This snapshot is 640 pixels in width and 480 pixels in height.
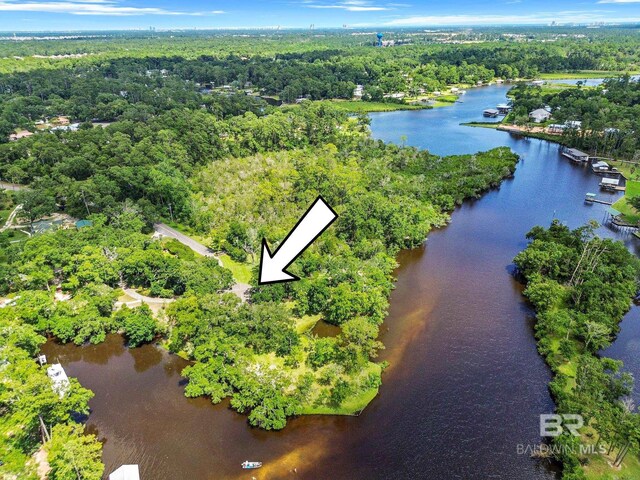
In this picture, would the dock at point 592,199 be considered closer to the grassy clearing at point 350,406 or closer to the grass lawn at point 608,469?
the grass lawn at point 608,469

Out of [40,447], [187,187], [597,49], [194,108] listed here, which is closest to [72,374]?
[40,447]

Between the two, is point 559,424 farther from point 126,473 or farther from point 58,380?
point 58,380

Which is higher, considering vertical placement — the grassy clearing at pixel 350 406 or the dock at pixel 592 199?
the dock at pixel 592 199

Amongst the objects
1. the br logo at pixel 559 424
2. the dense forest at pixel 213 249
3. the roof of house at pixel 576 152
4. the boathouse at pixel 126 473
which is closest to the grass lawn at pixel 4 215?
the dense forest at pixel 213 249

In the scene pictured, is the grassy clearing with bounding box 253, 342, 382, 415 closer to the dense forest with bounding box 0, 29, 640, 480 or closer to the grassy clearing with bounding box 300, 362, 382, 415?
the grassy clearing with bounding box 300, 362, 382, 415

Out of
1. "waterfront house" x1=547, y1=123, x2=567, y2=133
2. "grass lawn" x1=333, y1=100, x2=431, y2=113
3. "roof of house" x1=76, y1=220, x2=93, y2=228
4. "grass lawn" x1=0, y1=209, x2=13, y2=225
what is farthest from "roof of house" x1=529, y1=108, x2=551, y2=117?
"grass lawn" x1=0, y1=209, x2=13, y2=225

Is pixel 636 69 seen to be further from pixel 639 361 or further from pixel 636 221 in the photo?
pixel 639 361
